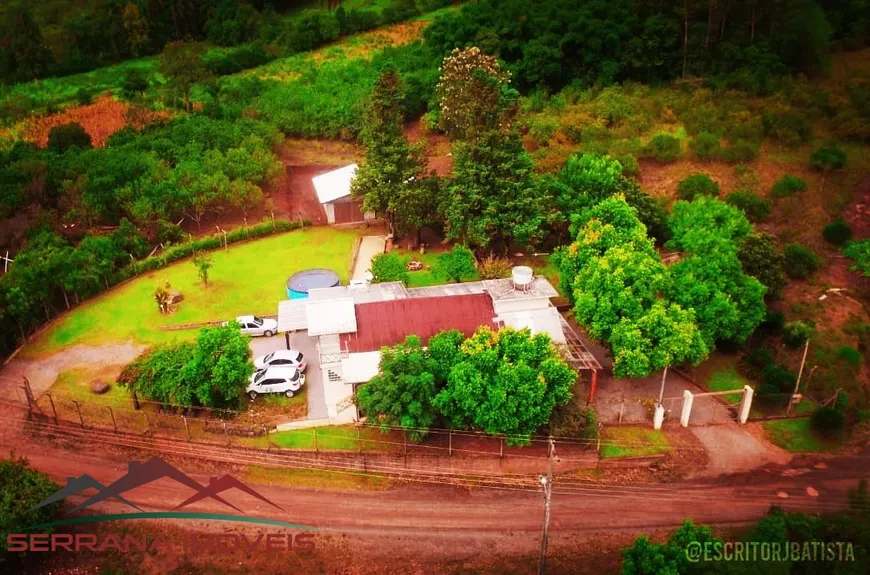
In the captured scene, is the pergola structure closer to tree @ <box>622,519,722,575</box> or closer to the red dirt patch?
tree @ <box>622,519,722,575</box>

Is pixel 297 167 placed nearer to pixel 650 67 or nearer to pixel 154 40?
pixel 650 67

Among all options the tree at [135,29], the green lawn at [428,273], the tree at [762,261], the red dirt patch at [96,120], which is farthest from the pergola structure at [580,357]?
the tree at [135,29]

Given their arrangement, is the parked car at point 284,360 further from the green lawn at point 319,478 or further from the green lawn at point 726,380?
the green lawn at point 726,380

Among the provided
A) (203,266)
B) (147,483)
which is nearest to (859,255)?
(203,266)

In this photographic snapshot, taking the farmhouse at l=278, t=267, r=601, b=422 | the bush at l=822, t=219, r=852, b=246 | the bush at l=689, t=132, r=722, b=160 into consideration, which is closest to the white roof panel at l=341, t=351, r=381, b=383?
the farmhouse at l=278, t=267, r=601, b=422

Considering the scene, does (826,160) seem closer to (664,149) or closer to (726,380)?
(664,149)

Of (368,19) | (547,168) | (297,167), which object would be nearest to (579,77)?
(547,168)
